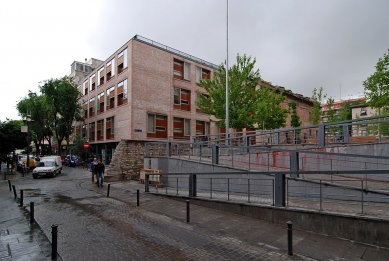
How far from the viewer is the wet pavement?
6.18m

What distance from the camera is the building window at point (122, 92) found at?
27966 mm

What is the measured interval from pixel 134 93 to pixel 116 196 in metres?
14.6

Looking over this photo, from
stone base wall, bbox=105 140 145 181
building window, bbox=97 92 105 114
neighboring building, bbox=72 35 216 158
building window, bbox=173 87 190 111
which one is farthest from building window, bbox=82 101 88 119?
stone base wall, bbox=105 140 145 181

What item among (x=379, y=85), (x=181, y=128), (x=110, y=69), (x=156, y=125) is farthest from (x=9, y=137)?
(x=379, y=85)

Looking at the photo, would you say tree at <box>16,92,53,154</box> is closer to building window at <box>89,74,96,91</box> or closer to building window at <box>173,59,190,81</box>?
building window at <box>89,74,96,91</box>

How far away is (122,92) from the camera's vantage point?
94.3 ft

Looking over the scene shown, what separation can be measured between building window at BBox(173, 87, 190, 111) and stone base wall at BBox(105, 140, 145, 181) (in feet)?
26.6

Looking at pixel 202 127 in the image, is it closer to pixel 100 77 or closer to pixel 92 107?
pixel 100 77

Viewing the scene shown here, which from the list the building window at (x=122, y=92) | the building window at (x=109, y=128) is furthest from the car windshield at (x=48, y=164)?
the building window at (x=122, y=92)

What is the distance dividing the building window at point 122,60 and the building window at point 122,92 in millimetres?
1726

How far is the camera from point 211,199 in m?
11.3

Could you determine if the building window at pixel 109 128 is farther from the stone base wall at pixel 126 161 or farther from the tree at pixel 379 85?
the tree at pixel 379 85

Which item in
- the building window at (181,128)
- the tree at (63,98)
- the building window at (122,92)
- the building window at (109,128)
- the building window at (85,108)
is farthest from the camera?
the building window at (85,108)

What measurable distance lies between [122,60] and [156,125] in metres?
8.26
